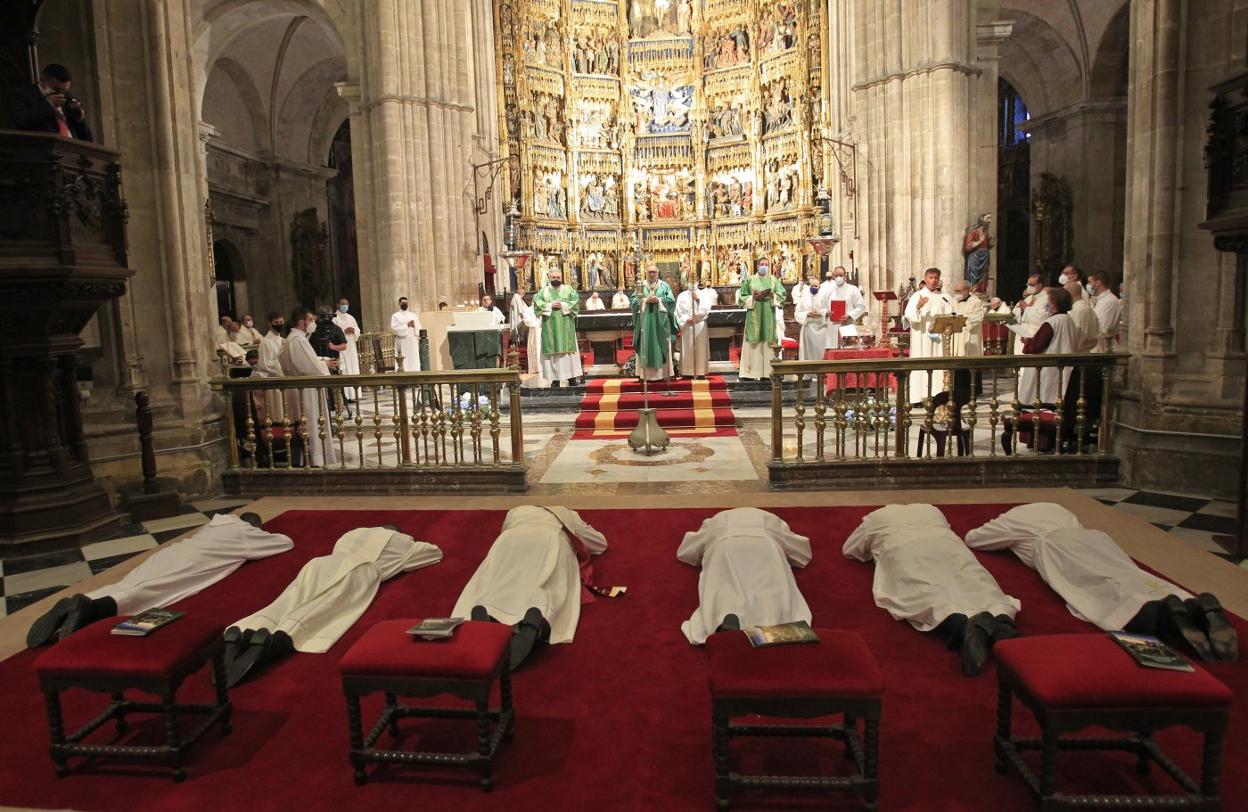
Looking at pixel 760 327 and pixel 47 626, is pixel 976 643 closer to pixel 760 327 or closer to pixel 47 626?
pixel 47 626

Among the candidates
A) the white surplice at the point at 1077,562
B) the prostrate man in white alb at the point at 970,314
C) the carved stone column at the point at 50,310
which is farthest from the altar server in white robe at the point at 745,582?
the prostrate man in white alb at the point at 970,314

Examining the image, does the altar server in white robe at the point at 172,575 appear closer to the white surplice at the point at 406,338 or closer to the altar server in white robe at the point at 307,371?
the altar server in white robe at the point at 307,371

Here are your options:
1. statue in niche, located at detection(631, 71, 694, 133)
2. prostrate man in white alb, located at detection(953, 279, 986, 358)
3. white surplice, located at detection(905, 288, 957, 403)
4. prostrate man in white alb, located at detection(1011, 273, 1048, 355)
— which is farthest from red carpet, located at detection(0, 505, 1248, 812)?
statue in niche, located at detection(631, 71, 694, 133)

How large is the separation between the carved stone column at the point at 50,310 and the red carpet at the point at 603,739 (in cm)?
239

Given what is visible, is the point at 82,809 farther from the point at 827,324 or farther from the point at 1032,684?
the point at 827,324

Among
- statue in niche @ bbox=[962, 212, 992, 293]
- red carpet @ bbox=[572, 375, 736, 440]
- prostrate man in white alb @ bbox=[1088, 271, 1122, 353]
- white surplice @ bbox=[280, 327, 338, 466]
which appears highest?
statue in niche @ bbox=[962, 212, 992, 293]

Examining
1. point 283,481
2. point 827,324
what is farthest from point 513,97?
point 283,481

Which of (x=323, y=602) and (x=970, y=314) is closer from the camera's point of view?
(x=323, y=602)

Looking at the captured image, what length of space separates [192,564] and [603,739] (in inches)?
123

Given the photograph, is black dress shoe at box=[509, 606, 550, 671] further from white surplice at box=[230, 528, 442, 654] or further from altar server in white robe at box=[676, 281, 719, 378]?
altar server in white robe at box=[676, 281, 719, 378]

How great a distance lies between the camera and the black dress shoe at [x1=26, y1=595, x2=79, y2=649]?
4285 mm

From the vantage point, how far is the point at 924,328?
10984 mm

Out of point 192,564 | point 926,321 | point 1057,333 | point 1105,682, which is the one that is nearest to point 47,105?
point 192,564

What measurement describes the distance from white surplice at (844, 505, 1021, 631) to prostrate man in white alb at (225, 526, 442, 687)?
2.79m
